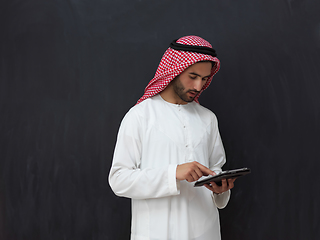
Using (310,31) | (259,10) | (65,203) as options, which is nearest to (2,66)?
(65,203)

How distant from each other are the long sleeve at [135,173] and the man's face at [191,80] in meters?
0.26

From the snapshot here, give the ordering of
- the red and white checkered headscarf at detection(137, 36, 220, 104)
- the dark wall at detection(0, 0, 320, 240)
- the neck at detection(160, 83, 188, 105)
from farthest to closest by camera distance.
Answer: the dark wall at detection(0, 0, 320, 240)
the neck at detection(160, 83, 188, 105)
the red and white checkered headscarf at detection(137, 36, 220, 104)

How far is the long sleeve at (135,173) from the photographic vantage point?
1.41m

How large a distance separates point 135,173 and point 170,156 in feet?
0.63

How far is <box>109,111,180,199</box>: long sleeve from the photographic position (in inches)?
55.4

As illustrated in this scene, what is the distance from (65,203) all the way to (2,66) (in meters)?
1.03

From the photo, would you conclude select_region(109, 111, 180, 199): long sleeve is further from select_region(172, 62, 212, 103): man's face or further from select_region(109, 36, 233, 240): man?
select_region(172, 62, 212, 103): man's face

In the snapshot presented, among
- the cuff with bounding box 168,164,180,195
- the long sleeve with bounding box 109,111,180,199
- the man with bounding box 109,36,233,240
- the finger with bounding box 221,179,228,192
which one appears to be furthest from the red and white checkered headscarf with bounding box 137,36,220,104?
the finger with bounding box 221,179,228,192

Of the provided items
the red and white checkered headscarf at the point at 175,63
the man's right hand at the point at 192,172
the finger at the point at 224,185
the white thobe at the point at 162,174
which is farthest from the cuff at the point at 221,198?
the red and white checkered headscarf at the point at 175,63

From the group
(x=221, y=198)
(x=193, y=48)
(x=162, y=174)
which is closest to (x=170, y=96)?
(x=193, y=48)

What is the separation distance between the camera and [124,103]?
2195mm

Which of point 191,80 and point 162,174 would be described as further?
point 191,80

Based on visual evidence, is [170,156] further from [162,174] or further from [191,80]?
[191,80]

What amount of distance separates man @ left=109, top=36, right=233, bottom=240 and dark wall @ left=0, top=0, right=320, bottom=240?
60cm
